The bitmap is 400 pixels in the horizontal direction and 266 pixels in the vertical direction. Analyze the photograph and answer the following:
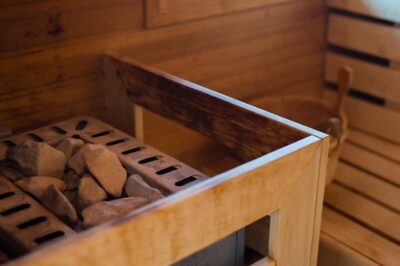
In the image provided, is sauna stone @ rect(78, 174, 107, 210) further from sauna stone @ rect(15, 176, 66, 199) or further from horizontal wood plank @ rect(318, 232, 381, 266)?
horizontal wood plank @ rect(318, 232, 381, 266)

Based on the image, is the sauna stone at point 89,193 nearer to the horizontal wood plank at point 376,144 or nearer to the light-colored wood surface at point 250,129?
the light-colored wood surface at point 250,129

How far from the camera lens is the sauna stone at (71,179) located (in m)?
1.15

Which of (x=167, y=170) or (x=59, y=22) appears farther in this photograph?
(x=59, y=22)

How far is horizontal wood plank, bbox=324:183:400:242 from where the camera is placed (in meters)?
1.55

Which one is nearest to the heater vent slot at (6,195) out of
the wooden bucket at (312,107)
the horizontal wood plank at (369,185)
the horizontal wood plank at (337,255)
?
the horizontal wood plank at (337,255)

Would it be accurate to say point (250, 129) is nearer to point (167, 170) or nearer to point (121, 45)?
point (167, 170)

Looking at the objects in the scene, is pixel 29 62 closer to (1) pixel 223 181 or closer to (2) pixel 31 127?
(2) pixel 31 127

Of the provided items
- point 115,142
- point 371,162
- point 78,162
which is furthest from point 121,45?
point 371,162

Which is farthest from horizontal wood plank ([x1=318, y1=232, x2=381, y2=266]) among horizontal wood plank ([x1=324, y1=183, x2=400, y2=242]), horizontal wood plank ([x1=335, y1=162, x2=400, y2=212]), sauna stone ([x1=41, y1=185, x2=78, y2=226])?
sauna stone ([x1=41, y1=185, x2=78, y2=226])

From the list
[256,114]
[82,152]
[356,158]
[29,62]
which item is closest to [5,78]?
[29,62]

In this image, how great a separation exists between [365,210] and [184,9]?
0.72m

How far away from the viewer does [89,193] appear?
3.59 feet

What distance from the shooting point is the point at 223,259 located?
3.61 ft

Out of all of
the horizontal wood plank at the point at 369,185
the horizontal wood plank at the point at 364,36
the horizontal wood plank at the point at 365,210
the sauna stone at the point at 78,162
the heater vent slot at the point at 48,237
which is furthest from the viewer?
the horizontal wood plank at the point at 364,36
